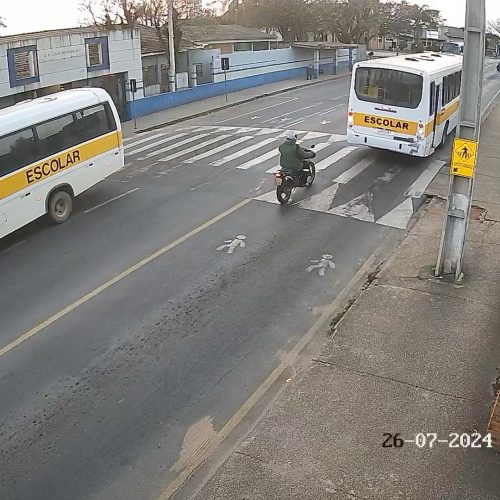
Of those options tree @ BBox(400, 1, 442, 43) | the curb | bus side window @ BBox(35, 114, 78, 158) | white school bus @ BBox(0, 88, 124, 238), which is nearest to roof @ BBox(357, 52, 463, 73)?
white school bus @ BBox(0, 88, 124, 238)

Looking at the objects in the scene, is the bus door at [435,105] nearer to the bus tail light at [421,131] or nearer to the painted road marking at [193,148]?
the bus tail light at [421,131]

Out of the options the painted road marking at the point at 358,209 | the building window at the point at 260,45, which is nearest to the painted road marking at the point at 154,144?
the painted road marking at the point at 358,209

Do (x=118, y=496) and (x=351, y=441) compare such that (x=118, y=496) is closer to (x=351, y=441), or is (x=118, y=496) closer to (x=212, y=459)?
(x=212, y=459)

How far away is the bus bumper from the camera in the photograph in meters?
17.7

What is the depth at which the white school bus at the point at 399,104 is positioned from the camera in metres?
17.4

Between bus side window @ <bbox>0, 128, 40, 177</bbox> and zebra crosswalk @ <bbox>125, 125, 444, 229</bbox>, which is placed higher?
bus side window @ <bbox>0, 128, 40, 177</bbox>

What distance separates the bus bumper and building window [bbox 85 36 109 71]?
14956mm

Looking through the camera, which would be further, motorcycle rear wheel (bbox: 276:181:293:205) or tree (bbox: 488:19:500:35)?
tree (bbox: 488:19:500:35)

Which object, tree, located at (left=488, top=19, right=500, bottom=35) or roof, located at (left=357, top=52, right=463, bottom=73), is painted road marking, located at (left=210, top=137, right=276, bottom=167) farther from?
tree, located at (left=488, top=19, right=500, bottom=35)

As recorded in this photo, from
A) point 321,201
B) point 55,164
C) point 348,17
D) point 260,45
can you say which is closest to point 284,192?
point 321,201

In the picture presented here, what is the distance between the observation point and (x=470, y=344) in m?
8.88

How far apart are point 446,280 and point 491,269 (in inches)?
42.1

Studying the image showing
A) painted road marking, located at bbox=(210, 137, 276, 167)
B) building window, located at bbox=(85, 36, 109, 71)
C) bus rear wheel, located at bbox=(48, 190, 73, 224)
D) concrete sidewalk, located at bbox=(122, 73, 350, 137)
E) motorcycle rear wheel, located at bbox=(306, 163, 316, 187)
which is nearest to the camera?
bus rear wheel, located at bbox=(48, 190, 73, 224)

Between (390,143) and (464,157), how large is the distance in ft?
26.0
